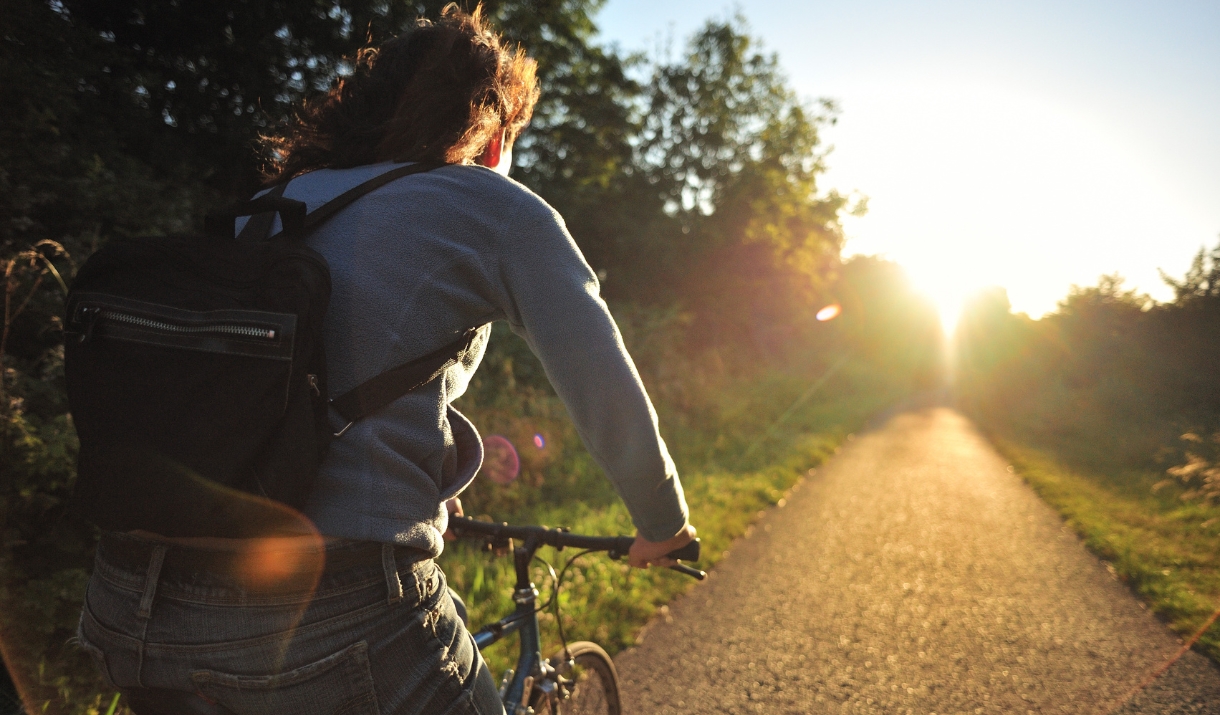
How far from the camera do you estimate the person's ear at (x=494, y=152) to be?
4.90 ft

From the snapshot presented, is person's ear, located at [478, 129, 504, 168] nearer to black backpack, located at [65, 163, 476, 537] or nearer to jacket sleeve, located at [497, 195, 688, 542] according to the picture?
jacket sleeve, located at [497, 195, 688, 542]

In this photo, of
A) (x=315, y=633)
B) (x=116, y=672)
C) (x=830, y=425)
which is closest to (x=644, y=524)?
(x=315, y=633)

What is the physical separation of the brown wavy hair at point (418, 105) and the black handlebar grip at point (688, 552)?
0.93 meters

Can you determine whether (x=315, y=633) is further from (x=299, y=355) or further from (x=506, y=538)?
(x=506, y=538)

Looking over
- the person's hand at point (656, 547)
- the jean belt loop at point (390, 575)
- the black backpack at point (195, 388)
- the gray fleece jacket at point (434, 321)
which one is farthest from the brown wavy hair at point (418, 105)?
the person's hand at point (656, 547)

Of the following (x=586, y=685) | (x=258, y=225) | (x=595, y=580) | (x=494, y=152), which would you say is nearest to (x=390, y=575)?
(x=258, y=225)

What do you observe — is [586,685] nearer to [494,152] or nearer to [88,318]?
[494,152]

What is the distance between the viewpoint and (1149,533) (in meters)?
6.48

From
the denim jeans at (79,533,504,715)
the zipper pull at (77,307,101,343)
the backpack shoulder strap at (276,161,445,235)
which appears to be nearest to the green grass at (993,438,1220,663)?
the denim jeans at (79,533,504,715)

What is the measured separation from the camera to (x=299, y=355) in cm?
102

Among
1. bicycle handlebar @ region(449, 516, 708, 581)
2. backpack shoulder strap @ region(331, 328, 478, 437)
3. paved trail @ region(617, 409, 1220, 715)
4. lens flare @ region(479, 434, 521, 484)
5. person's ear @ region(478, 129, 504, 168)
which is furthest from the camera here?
lens flare @ region(479, 434, 521, 484)

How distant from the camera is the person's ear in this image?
1.49 m

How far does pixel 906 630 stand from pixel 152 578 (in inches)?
169

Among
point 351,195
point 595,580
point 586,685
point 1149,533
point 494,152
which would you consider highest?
point 494,152
